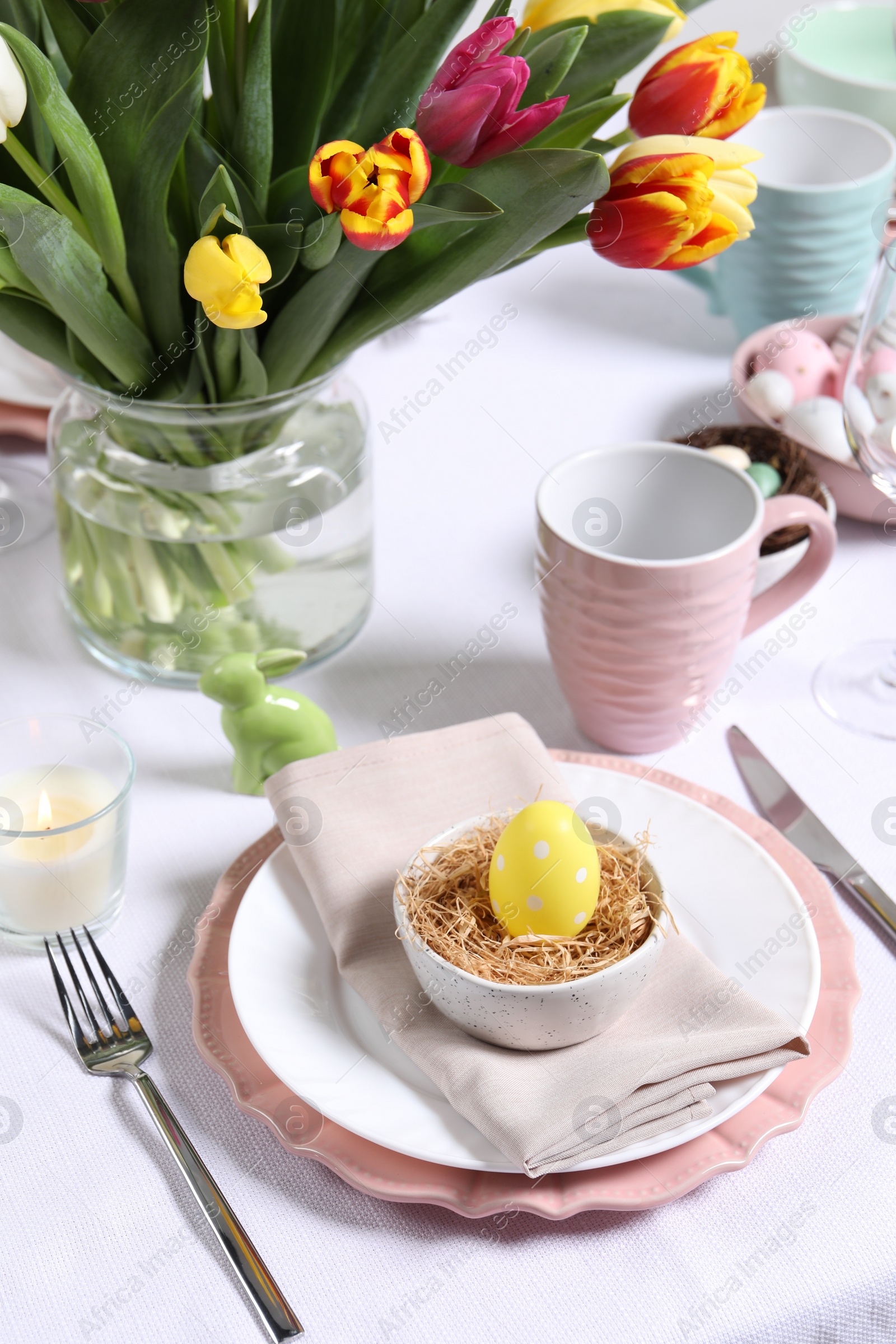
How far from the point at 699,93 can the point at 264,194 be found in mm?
202

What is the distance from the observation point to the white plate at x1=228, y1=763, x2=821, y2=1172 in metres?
0.44

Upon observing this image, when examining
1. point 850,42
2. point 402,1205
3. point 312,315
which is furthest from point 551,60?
point 850,42

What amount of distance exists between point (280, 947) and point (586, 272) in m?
0.77

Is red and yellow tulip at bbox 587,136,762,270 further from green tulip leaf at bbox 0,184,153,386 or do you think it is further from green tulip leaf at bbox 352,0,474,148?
green tulip leaf at bbox 0,184,153,386

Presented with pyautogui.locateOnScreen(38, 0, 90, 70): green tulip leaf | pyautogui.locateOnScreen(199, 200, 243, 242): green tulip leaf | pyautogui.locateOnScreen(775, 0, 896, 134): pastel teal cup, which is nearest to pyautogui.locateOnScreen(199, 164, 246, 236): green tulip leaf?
pyautogui.locateOnScreen(199, 200, 243, 242): green tulip leaf

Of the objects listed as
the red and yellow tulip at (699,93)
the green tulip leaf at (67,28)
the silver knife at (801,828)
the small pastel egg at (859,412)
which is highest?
the green tulip leaf at (67,28)

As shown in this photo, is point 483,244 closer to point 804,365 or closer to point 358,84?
point 358,84

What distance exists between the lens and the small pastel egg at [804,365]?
85 centimetres

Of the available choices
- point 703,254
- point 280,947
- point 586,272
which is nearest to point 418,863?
point 280,947

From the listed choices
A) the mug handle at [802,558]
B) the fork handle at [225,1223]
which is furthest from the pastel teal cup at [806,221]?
the fork handle at [225,1223]

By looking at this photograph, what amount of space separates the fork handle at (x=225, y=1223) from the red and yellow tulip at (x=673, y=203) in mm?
395

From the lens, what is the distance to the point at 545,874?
464 millimetres

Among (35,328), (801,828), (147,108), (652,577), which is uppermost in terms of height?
(147,108)

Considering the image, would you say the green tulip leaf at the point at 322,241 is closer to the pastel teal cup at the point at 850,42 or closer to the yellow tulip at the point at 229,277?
the yellow tulip at the point at 229,277
